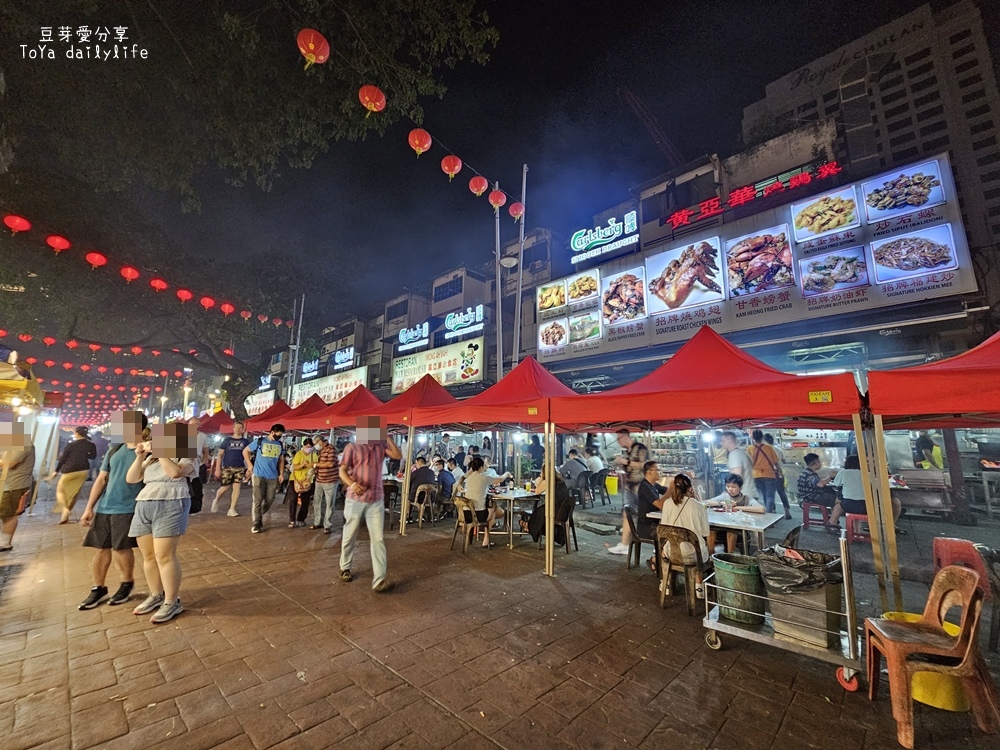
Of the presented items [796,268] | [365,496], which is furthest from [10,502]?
[796,268]

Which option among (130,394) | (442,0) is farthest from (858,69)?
(130,394)

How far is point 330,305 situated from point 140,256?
1050 centimetres

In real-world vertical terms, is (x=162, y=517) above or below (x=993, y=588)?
above

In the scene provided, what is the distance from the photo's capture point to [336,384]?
29.5 metres

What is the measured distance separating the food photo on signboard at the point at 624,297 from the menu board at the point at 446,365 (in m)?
6.91

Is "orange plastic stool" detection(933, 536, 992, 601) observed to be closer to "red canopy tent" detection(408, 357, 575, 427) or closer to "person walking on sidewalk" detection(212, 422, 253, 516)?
"red canopy tent" detection(408, 357, 575, 427)

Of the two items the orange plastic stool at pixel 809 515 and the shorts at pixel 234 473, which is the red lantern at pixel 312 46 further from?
the orange plastic stool at pixel 809 515

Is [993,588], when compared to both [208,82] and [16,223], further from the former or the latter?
[16,223]

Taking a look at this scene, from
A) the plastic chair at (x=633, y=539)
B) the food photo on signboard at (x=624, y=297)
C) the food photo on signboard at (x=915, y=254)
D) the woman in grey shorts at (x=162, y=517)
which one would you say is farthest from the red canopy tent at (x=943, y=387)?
the food photo on signboard at (x=624, y=297)

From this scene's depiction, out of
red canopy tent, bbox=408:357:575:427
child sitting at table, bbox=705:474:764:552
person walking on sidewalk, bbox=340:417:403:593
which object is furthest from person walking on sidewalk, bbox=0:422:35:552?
child sitting at table, bbox=705:474:764:552

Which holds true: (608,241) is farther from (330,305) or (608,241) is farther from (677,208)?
(330,305)

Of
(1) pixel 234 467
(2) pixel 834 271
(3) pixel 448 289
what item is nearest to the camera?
(1) pixel 234 467

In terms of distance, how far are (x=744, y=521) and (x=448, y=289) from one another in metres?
22.4

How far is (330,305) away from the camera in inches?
879
